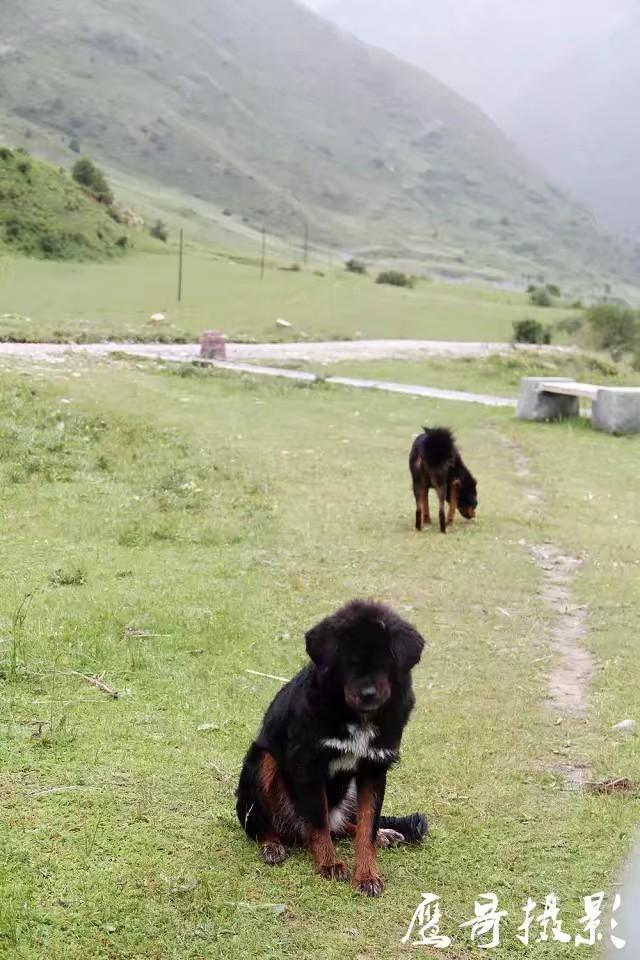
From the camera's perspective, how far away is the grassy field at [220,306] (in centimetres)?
3762

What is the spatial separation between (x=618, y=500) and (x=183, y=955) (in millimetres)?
12732

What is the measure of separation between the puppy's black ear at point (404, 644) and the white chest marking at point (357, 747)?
33cm

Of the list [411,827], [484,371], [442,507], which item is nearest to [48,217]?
[484,371]

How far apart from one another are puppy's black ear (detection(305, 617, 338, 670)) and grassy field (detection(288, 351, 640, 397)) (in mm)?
24139

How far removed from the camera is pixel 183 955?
4.51 meters

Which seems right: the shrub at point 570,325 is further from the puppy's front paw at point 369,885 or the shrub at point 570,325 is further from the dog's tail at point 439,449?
the puppy's front paw at point 369,885

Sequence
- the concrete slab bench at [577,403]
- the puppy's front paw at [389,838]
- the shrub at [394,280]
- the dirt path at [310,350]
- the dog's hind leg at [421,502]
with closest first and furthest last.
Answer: the puppy's front paw at [389,838]
the dog's hind leg at [421,502]
the concrete slab bench at [577,403]
the dirt path at [310,350]
the shrub at [394,280]

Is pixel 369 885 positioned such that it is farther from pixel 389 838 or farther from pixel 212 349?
pixel 212 349

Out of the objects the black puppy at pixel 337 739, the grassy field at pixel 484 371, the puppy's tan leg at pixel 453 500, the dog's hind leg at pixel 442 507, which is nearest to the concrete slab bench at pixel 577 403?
the grassy field at pixel 484 371

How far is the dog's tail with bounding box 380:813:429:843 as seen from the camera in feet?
18.6

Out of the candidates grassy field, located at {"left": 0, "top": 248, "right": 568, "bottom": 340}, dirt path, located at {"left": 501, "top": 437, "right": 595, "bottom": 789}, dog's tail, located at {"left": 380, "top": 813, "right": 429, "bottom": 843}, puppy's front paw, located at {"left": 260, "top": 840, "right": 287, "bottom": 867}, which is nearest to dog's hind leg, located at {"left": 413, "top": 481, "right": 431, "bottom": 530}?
dirt path, located at {"left": 501, "top": 437, "right": 595, "bottom": 789}

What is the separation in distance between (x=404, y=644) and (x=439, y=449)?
8.41 meters

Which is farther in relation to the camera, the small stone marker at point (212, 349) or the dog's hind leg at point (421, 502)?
the small stone marker at point (212, 349)

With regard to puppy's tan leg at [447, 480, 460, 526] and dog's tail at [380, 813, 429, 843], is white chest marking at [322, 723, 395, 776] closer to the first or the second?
dog's tail at [380, 813, 429, 843]
